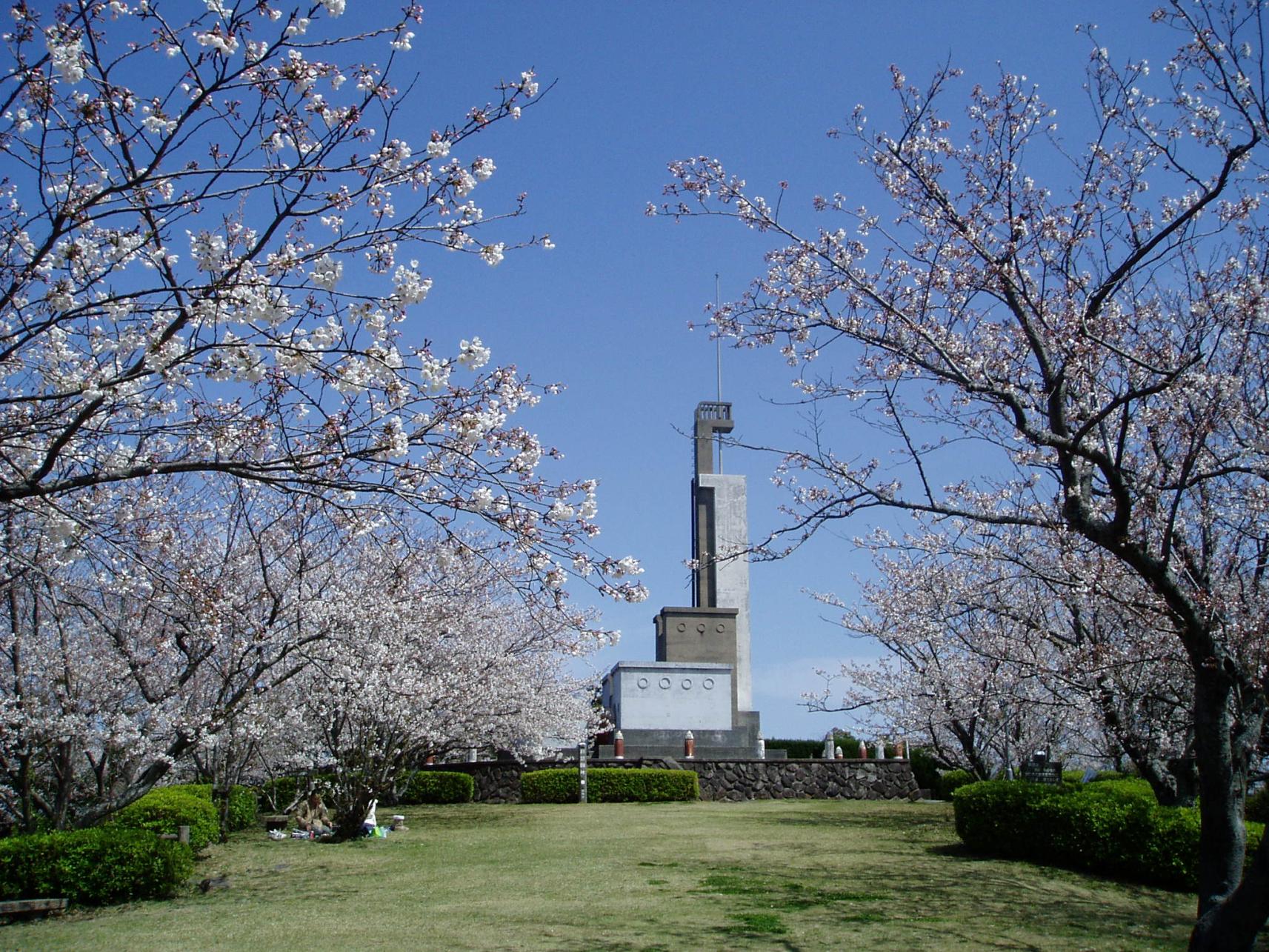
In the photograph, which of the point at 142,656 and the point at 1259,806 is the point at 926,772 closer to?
the point at 1259,806

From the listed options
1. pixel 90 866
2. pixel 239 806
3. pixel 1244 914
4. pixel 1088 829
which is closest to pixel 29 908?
pixel 90 866

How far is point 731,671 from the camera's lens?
33.6m

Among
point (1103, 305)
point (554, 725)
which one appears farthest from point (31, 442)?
point (554, 725)

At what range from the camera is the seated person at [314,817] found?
16.2m

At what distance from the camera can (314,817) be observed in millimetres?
16562

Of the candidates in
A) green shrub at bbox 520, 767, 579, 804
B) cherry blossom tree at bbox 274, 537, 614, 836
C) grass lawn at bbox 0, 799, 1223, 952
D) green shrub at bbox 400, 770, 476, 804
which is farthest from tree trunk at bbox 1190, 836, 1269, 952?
green shrub at bbox 400, 770, 476, 804

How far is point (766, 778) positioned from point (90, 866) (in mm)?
18107

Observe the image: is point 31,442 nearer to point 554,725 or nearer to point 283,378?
point 283,378

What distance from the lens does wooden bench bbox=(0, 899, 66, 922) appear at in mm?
9648

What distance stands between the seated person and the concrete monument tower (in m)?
10.1

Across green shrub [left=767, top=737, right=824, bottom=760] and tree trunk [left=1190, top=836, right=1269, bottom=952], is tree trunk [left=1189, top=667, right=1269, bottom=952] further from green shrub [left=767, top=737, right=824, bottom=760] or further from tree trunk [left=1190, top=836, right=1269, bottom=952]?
green shrub [left=767, top=737, right=824, bottom=760]

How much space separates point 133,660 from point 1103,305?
1146 cm

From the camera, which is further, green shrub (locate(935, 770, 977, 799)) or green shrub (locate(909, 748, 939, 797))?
green shrub (locate(909, 748, 939, 797))

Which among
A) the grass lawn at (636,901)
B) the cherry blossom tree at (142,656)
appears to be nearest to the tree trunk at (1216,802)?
the grass lawn at (636,901)
